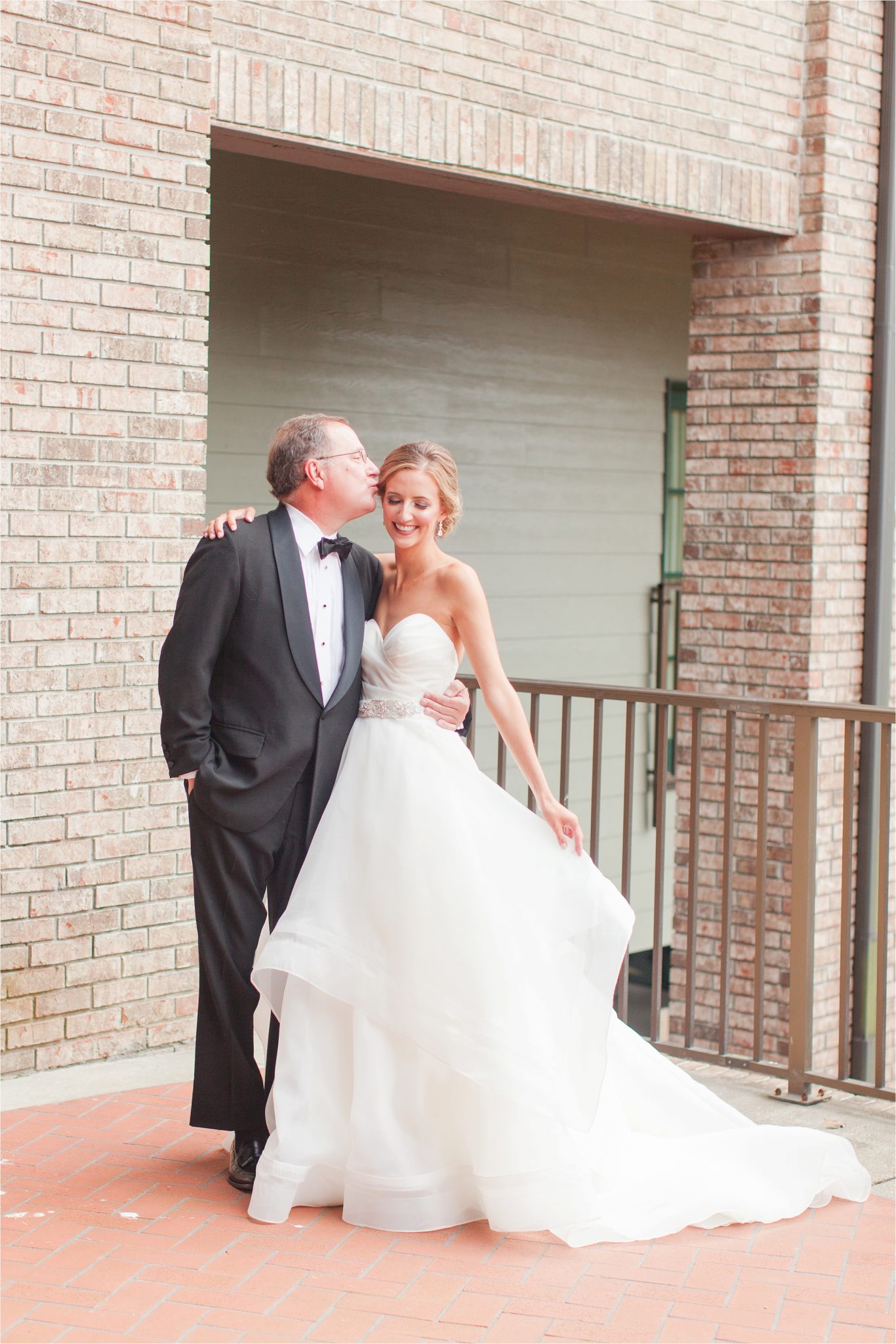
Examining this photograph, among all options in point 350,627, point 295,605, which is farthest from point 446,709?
point 295,605

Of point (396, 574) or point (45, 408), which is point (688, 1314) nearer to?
point (396, 574)

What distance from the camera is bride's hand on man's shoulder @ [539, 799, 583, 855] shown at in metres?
3.80

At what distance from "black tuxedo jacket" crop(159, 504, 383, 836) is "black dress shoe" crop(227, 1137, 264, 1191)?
80 centimetres

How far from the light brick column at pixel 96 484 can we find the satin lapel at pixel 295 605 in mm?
1254

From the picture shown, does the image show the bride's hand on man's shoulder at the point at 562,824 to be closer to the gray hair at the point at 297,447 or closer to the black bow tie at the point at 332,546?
the black bow tie at the point at 332,546

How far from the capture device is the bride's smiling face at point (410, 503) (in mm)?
3822

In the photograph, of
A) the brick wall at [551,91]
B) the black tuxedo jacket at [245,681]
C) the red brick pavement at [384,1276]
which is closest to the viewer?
the red brick pavement at [384,1276]

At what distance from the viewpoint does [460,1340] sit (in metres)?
3.07

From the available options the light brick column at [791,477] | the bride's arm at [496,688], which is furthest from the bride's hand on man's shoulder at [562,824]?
the light brick column at [791,477]

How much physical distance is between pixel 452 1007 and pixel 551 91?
4068mm

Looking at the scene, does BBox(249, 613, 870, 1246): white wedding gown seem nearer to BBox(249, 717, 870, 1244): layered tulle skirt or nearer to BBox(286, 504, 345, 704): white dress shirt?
BBox(249, 717, 870, 1244): layered tulle skirt

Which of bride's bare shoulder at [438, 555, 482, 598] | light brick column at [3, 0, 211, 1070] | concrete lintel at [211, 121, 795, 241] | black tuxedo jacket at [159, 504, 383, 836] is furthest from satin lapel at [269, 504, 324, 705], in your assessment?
→ concrete lintel at [211, 121, 795, 241]

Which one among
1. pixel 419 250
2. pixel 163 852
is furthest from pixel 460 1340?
pixel 419 250

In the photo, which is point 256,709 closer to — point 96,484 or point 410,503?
point 410,503
